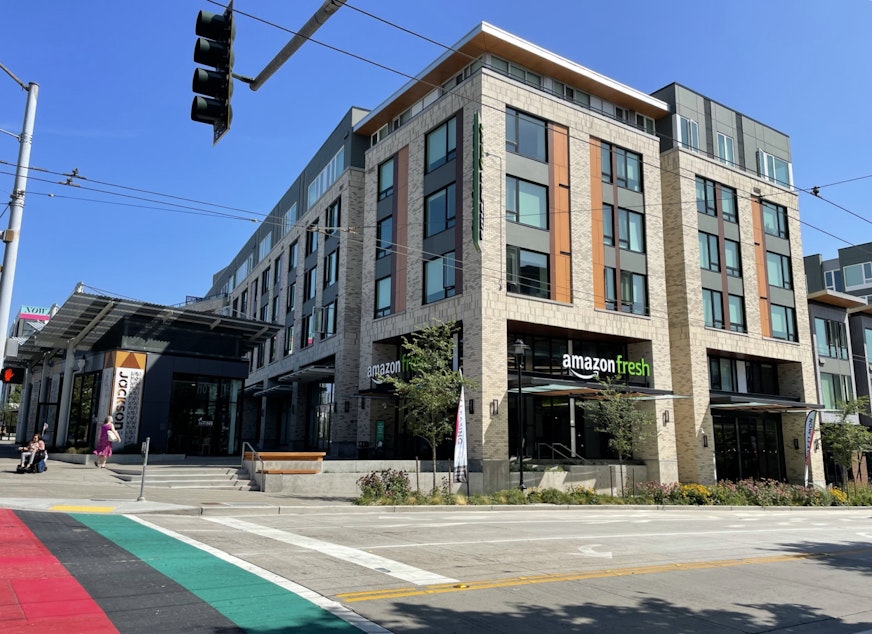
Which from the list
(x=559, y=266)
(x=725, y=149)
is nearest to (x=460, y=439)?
(x=559, y=266)

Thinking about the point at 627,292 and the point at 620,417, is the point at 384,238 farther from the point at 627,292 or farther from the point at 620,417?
the point at 620,417

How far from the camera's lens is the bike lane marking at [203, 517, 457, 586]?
28.6 ft

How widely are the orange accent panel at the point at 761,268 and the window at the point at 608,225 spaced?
11.9 metres

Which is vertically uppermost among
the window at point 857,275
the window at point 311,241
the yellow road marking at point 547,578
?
the window at point 857,275

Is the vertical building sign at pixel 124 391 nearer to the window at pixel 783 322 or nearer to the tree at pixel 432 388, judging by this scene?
the tree at pixel 432 388

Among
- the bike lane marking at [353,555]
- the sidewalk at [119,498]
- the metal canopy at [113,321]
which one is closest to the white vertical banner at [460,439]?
the sidewalk at [119,498]

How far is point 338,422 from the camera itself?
35219 millimetres

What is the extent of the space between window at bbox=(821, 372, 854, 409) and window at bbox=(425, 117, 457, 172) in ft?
100

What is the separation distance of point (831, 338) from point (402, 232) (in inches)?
1258

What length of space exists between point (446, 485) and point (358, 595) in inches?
644

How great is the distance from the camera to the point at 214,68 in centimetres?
728

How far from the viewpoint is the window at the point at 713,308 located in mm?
35938

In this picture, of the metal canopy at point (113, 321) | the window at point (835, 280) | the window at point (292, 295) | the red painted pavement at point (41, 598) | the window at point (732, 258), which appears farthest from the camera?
the window at point (835, 280)

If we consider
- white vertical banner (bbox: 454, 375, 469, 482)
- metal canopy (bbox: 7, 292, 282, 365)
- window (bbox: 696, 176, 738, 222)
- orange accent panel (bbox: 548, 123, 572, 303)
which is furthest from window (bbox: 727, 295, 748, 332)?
metal canopy (bbox: 7, 292, 282, 365)
